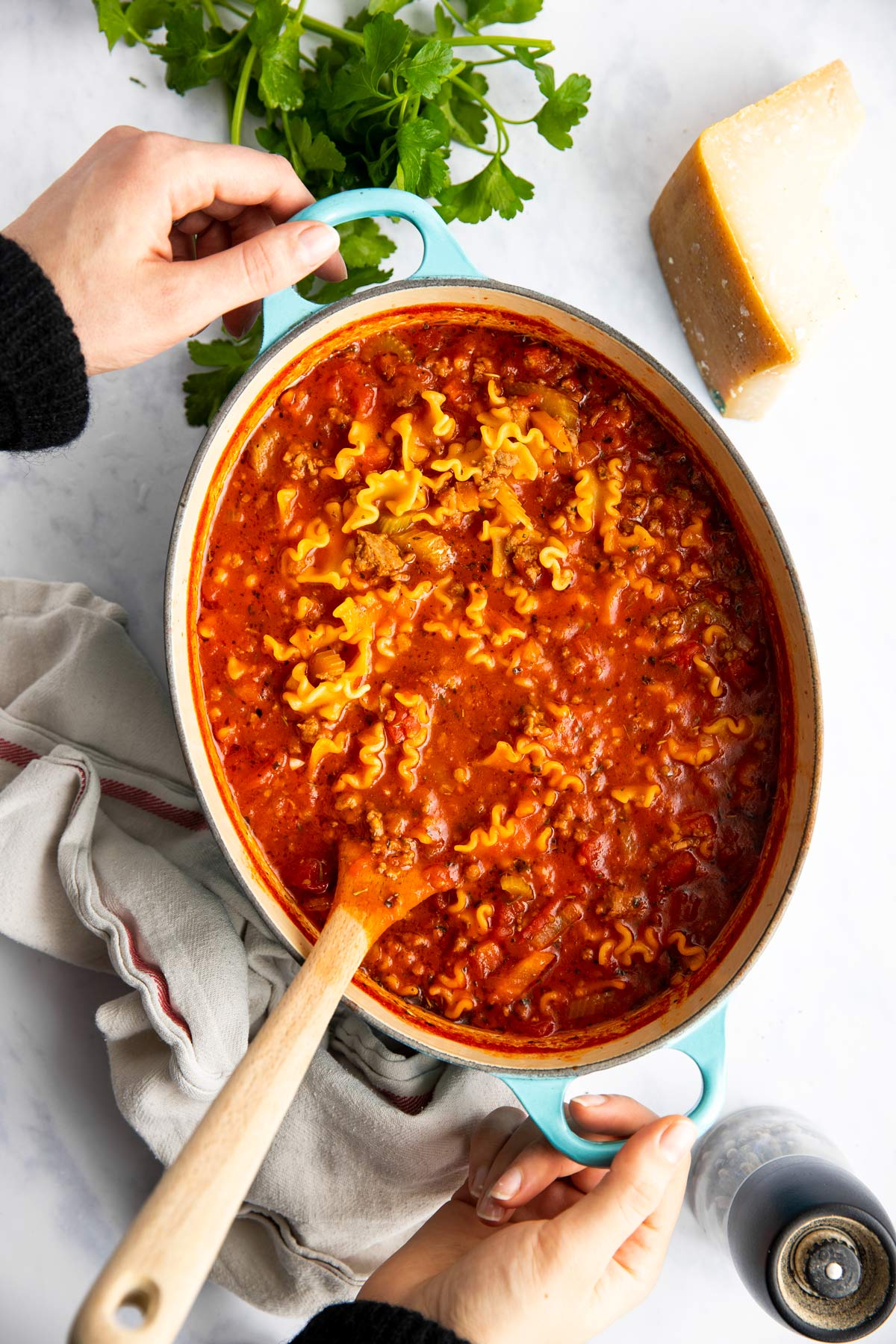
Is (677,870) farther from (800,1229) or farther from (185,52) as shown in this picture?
(185,52)

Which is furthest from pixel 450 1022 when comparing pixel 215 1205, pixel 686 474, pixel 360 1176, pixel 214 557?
pixel 686 474

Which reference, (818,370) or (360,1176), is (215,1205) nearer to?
(360,1176)

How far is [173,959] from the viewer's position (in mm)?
2830

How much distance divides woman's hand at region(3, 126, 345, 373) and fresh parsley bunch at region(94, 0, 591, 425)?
0.36 meters

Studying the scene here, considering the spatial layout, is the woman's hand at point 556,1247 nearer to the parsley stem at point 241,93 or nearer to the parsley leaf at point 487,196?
the parsley leaf at point 487,196

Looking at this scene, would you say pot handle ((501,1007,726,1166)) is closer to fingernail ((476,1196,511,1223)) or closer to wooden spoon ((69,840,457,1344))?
fingernail ((476,1196,511,1223))

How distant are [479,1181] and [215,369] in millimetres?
2494

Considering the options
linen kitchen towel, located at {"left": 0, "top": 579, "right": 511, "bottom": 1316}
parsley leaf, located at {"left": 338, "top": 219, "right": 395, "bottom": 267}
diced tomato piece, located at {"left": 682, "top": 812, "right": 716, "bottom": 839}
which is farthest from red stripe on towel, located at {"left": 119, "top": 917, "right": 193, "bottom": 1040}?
parsley leaf, located at {"left": 338, "top": 219, "right": 395, "bottom": 267}

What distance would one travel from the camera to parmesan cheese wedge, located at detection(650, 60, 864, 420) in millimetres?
3051

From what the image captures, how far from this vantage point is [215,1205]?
6.26 ft

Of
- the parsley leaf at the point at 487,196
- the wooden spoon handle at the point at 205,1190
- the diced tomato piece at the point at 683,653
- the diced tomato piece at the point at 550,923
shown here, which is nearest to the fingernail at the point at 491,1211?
the diced tomato piece at the point at 550,923

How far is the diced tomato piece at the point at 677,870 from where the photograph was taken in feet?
9.36

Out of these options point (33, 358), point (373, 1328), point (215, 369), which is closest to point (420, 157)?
point (215, 369)

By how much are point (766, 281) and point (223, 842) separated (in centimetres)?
226
